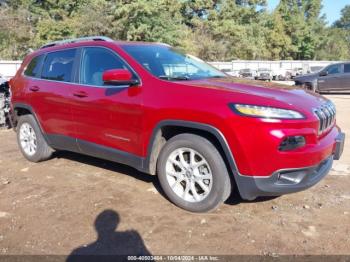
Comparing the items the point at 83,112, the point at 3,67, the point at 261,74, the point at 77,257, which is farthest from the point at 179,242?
the point at 261,74

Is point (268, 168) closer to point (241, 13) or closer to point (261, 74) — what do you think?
point (261, 74)

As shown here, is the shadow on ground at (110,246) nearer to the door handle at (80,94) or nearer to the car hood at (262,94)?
the car hood at (262,94)

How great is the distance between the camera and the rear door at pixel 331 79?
18.6 m

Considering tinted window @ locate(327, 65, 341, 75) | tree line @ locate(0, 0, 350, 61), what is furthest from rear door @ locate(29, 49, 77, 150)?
tree line @ locate(0, 0, 350, 61)

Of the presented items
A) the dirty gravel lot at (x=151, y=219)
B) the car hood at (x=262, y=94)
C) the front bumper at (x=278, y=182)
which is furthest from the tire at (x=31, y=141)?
the front bumper at (x=278, y=182)

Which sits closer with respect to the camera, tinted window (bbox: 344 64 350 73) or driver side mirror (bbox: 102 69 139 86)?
driver side mirror (bbox: 102 69 139 86)

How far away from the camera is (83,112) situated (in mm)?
4859

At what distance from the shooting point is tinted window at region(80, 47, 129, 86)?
468cm

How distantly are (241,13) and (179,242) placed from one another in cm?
5242

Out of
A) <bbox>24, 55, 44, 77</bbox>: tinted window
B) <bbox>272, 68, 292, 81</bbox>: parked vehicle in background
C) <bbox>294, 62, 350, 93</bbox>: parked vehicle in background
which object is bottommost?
<bbox>272, 68, 292, 81</bbox>: parked vehicle in background

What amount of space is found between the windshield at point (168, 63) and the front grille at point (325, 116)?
1.35 metres

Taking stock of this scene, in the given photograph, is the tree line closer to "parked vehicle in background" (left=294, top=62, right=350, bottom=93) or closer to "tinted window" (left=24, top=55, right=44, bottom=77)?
"parked vehicle in background" (left=294, top=62, right=350, bottom=93)

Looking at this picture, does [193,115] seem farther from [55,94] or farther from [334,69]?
[334,69]

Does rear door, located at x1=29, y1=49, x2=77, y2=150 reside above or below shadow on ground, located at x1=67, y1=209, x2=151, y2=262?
above
